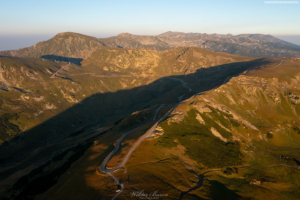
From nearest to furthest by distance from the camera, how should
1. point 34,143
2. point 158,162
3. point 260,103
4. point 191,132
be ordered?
point 158,162, point 191,132, point 260,103, point 34,143

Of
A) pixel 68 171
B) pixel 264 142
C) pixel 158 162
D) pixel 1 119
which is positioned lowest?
pixel 1 119

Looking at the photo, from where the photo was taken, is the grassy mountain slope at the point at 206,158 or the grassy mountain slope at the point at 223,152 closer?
the grassy mountain slope at the point at 206,158

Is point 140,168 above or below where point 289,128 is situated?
above

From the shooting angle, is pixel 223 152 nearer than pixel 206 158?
No

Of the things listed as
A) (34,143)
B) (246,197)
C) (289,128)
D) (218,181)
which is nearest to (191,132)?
(218,181)

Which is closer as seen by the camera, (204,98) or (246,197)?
(246,197)

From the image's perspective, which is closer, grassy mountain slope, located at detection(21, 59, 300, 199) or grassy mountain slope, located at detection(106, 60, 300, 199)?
grassy mountain slope, located at detection(21, 59, 300, 199)

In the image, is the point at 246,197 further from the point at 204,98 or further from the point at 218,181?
the point at 204,98

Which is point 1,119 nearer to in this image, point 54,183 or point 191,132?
point 54,183

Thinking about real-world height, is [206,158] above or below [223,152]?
above

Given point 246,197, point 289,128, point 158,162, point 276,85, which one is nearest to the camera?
point 246,197
